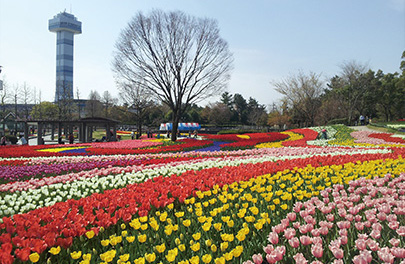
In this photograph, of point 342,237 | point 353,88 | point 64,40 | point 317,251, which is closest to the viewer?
point 317,251

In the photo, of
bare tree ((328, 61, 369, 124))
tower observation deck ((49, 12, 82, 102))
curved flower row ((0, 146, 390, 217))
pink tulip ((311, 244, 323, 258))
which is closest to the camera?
pink tulip ((311, 244, 323, 258))

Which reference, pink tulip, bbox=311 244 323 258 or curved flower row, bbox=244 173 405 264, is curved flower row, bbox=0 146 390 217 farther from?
pink tulip, bbox=311 244 323 258

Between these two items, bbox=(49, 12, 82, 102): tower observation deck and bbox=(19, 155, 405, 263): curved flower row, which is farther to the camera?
bbox=(49, 12, 82, 102): tower observation deck

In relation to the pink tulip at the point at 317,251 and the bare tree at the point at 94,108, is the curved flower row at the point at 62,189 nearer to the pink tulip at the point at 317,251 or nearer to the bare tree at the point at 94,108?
the pink tulip at the point at 317,251

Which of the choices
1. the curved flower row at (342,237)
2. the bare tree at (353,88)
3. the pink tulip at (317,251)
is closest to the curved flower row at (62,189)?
the curved flower row at (342,237)

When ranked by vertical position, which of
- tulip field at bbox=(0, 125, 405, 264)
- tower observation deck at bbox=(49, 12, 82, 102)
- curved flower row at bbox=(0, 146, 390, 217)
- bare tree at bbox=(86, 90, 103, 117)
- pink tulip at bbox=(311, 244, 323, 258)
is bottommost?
curved flower row at bbox=(0, 146, 390, 217)

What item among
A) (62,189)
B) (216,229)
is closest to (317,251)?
(216,229)

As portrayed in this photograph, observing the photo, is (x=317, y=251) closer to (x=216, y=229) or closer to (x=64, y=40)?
(x=216, y=229)

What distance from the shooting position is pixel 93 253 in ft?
8.20

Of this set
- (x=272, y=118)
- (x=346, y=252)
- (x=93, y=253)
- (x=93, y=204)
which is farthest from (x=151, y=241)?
(x=272, y=118)

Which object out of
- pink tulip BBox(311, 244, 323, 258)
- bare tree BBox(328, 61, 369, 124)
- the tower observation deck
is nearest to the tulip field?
pink tulip BBox(311, 244, 323, 258)

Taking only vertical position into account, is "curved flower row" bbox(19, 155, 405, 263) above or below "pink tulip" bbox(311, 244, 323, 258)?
below

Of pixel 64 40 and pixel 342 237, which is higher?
pixel 64 40

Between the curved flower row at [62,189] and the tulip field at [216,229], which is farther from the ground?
the tulip field at [216,229]
